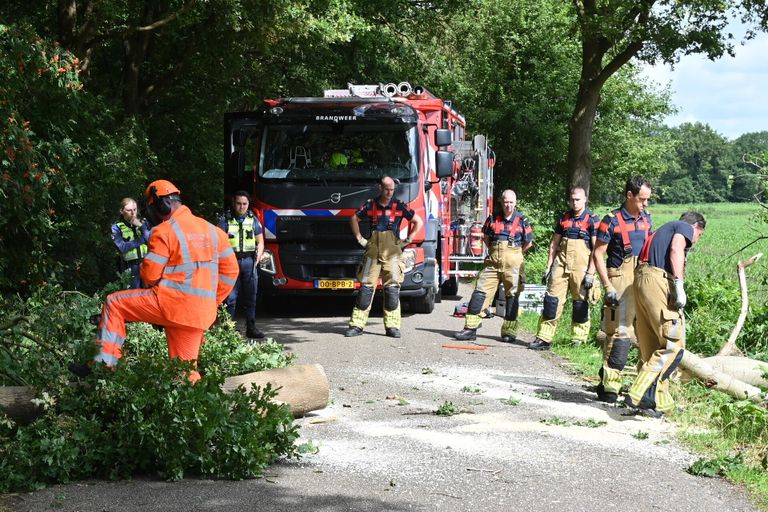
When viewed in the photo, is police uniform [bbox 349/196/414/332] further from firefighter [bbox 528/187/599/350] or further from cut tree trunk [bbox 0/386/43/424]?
cut tree trunk [bbox 0/386/43/424]

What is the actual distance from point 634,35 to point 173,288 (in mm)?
17632

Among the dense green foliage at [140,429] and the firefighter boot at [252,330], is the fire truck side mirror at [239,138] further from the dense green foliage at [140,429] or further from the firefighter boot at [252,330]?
the dense green foliage at [140,429]

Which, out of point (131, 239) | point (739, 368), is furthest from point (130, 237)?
point (739, 368)

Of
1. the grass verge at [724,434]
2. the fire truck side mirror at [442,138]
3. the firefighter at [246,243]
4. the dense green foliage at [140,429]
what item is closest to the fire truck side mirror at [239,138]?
the firefighter at [246,243]

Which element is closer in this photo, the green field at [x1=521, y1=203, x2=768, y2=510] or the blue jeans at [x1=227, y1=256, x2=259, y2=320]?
the green field at [x1=521, y1=203, x2=768, y2=510]

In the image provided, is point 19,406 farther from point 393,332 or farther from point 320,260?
point 320,260

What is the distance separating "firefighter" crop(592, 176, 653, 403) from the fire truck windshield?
4977 millimetres

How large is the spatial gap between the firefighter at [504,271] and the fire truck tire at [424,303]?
233 cm

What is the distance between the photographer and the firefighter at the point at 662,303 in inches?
331

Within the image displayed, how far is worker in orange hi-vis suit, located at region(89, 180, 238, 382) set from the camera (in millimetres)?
7066

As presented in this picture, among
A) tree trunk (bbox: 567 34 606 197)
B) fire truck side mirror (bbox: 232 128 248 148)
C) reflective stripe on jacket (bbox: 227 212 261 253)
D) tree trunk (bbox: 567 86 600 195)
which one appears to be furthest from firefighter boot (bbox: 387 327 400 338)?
tree trunk (bbox: 567 86 600 195)

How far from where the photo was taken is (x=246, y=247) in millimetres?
12688

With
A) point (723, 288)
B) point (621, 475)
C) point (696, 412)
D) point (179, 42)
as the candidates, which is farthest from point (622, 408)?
point (179, 42)

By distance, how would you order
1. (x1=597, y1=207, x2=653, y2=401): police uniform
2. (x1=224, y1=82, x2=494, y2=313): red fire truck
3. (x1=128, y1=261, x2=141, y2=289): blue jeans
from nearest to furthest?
(x1=597, y1=207, x2=653, y2=401): police uniform → (x1=128, y1=261, x2=141, y2=289): blue jeans → (x1=224, y1=82, x2=494, y2=313): red fire truck
